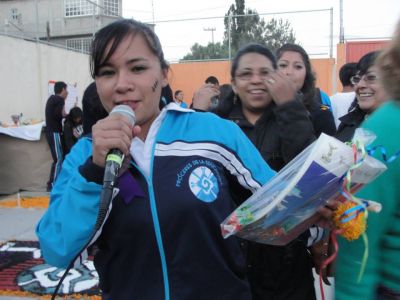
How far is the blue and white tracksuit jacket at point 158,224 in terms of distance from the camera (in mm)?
1472

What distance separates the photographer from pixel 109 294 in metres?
1.60

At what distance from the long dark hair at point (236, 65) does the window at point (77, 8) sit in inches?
1114

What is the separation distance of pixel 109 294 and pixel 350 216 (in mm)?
866

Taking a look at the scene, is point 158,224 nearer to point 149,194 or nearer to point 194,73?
point 149,194

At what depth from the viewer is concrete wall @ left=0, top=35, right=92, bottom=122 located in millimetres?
15562

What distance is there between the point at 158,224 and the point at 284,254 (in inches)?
36.4

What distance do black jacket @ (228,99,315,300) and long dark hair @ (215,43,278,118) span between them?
42 cm

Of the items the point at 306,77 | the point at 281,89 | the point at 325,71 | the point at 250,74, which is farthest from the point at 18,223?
the point at 325,71

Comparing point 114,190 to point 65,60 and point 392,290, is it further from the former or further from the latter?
point 65,60

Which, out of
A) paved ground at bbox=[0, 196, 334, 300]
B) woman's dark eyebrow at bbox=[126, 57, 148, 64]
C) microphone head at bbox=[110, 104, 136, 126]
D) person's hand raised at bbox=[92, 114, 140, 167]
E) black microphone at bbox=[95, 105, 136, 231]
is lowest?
paved ground at bbox=[0, 196, 334, 300]

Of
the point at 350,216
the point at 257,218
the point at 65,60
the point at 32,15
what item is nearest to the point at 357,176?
the point at 350,216

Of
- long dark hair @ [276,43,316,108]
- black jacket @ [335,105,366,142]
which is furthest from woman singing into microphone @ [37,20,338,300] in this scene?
black jacket @ [335,105,366,142]

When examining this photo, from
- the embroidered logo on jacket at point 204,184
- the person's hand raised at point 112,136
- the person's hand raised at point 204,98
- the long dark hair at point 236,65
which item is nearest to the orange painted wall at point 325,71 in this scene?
the person's hand raised at point 204,98

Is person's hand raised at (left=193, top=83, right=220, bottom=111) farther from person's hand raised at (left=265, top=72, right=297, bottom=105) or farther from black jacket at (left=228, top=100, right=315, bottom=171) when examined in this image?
person's hand raised at (left=265, top=72, right=297, bottom=105)
